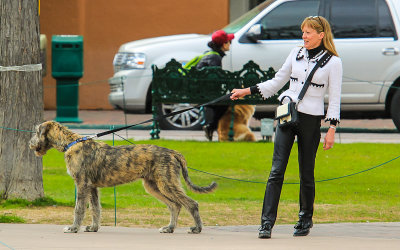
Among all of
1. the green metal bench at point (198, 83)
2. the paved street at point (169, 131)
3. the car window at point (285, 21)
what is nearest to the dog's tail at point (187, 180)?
the green metal bench at point (198, 83)

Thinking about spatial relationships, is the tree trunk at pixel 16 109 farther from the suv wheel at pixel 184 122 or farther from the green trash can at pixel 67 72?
the green trash can at pixel 67 72

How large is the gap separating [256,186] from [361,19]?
5551mm

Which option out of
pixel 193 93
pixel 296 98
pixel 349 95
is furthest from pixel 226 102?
pixel 296 98

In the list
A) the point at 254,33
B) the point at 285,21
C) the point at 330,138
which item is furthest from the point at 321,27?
the point at 285,21

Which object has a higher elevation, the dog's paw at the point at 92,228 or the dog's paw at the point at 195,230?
the dog's paw at the point at 195,230

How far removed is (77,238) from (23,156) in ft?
7.07

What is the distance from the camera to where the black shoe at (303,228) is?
329 inches

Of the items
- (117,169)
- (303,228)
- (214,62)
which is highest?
(214,62)

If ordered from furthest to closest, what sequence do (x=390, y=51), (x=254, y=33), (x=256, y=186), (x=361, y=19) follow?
(x=361, y=19) < (x=390, y=51) < (x=254, y=33) < (x=256, y=186)

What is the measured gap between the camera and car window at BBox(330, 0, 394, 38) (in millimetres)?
16312

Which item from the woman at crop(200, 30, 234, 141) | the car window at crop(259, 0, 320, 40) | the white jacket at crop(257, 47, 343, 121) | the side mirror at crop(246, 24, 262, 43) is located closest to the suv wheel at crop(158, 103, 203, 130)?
the woman at crop(200, 30, 234, 141)

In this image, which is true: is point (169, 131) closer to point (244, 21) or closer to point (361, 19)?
point (244, 21)

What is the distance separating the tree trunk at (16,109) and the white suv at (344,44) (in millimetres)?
6128

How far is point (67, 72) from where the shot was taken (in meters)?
19.0
